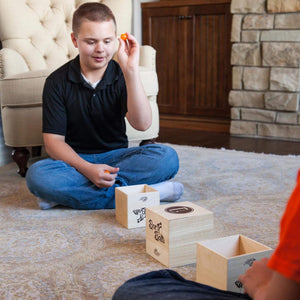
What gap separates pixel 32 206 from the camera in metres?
1.59

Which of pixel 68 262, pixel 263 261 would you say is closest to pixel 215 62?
pixel 68 262

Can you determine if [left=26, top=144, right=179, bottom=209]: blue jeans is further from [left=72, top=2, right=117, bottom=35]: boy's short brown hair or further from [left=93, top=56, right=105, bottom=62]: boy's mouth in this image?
[left=72, top=2, right=117, bottom=35]: boy's short brown hair

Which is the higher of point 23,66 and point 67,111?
point 23,66

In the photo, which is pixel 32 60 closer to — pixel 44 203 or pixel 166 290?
pixel 44 203

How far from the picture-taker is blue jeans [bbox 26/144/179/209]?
1.50 meters

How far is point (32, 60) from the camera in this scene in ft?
7.48

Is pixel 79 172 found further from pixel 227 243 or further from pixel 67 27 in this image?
pixel 67 27

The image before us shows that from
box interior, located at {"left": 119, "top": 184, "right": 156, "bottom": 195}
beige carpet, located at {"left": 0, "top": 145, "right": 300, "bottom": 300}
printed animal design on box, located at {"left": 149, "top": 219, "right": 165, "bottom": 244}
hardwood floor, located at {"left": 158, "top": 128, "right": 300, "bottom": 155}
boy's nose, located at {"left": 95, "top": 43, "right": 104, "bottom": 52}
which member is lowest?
beige carpet, located at {"left": 0, "top": 145, "right": 300, "bottom": 300}

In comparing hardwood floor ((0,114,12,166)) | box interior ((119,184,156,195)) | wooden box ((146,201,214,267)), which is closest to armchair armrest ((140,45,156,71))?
hardwood floor ((0,114,12,166))

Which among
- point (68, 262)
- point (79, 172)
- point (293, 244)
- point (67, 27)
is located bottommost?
point (68, 262)

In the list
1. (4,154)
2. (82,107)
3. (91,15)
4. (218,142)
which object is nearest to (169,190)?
(82,107)

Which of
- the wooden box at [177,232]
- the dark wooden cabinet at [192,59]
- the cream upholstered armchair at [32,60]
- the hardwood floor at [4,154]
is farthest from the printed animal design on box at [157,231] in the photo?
the dark wooden cabinet at [192,59]

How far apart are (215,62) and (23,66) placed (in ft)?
4.72

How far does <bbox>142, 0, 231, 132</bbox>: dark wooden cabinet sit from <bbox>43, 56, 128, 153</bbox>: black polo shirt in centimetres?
158
